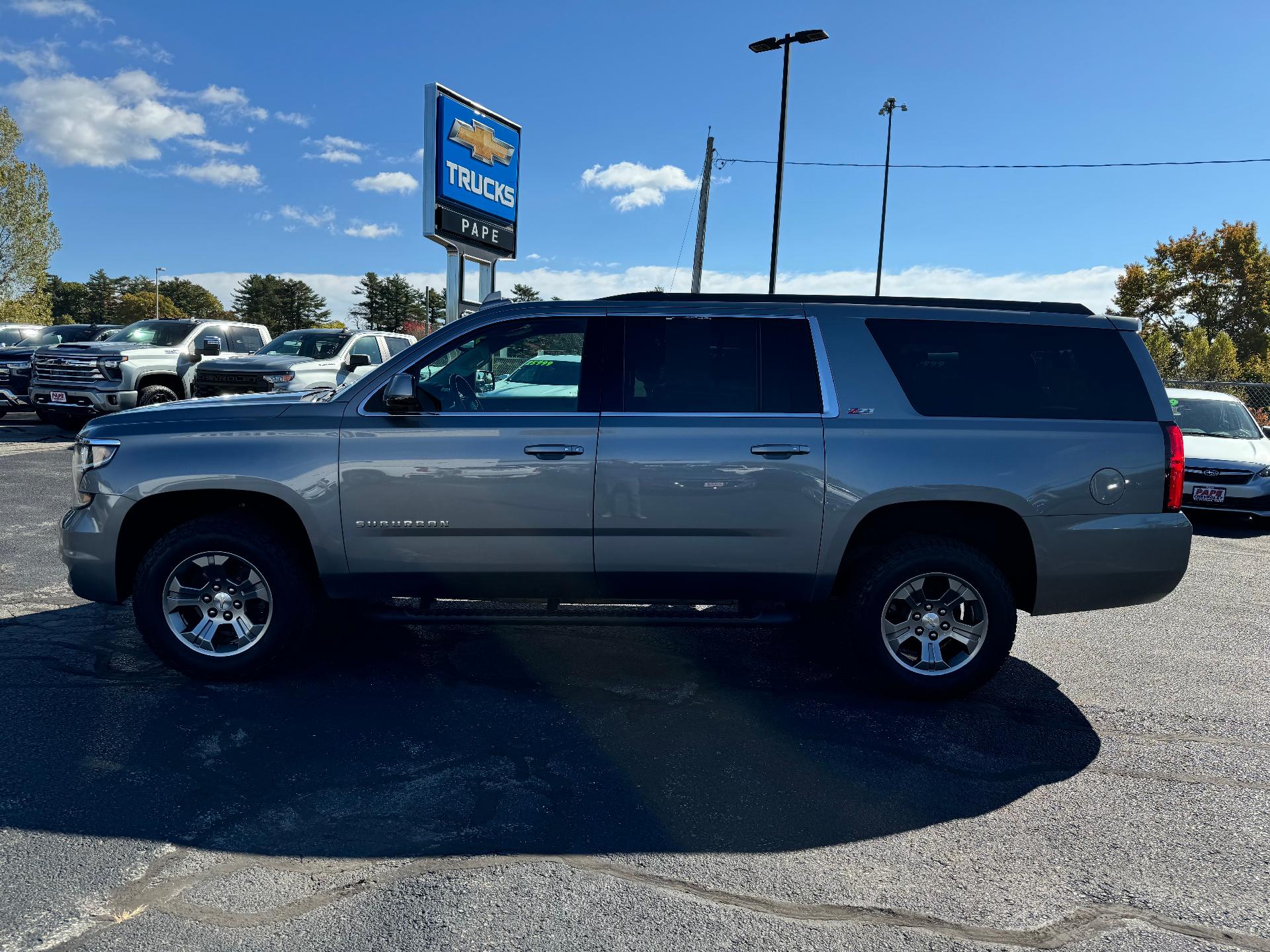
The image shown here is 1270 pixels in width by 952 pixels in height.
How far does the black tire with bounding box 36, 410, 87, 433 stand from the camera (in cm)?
1552

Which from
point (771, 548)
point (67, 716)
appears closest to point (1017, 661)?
point (771, 548)

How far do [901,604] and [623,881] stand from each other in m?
2.27

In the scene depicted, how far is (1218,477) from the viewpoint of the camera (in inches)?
416

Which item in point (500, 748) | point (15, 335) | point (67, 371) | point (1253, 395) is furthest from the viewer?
point (1253, 395)

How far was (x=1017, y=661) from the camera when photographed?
5430mm

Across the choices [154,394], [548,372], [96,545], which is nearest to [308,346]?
[154,394]

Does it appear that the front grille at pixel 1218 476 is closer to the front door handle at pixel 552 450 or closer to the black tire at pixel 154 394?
the front door handle at pixel 552 450

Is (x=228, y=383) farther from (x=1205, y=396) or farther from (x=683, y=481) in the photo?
(x=1205, y=396)

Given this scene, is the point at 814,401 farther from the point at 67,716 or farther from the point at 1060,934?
the point at 67,716

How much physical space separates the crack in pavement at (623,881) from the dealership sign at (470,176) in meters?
12.7

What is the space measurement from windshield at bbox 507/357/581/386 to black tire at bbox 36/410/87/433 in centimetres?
1349

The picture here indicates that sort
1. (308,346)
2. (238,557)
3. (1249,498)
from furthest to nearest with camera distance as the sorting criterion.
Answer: (308,346)
(1249,498)
(238,557)

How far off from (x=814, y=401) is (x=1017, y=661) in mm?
2183

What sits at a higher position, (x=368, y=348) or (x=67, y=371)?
(x=368, y=348)
